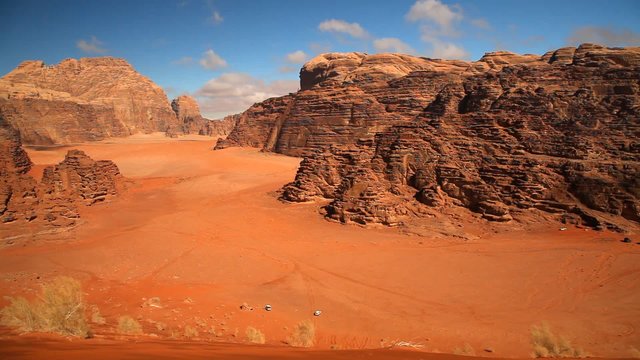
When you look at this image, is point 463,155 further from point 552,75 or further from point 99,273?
point 99,273

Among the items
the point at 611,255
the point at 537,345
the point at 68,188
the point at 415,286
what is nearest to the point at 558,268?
the point at 611,255

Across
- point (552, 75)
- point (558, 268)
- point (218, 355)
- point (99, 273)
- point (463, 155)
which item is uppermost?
point (552, 75)

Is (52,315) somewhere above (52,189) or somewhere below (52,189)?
below

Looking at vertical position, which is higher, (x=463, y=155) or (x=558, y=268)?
(x=463, y=155)

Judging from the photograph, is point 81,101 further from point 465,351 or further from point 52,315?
point 465,351

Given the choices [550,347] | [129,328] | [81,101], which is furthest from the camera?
[81,101]

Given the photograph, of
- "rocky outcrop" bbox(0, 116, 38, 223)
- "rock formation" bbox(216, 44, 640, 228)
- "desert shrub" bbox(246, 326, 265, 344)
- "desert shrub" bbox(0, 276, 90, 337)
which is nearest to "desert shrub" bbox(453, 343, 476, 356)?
"desert shrub" bbox(246, 326, 265, 344)

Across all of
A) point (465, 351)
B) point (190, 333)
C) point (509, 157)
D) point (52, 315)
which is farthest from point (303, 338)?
point (509, 157)
